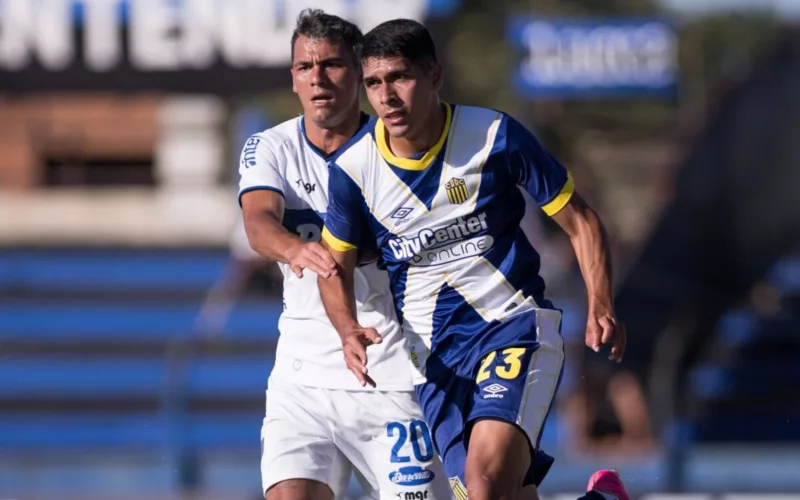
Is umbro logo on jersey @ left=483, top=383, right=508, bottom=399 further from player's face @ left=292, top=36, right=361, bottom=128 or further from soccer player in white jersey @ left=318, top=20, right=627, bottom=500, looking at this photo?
player's face @ left=292, top=36, right=361, bottom=128

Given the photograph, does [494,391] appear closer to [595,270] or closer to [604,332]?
[604,332]

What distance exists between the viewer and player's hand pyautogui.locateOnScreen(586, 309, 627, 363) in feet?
14.6

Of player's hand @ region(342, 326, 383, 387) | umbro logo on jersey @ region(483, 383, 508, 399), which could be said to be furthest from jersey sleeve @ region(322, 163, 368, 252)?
umbro logo on jersey @ region(483, 383, 508, 399)

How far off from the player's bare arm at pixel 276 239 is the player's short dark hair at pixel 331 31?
591mm

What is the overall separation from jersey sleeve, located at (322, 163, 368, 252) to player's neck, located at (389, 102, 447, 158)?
0.19 metres

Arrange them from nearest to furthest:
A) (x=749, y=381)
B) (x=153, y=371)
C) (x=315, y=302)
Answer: (x=315, y=302), (x=749, y=381), (x=153, y=371)

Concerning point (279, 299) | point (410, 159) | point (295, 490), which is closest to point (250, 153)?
point (410, 159)

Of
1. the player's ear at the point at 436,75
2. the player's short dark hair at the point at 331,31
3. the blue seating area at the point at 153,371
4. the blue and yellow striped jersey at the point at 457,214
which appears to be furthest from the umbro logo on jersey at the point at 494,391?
the blue seating area at the point at 153,371

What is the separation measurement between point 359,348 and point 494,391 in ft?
1.54

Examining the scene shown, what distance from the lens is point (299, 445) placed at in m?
4.84

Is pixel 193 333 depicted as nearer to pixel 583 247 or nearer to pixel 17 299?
pixel 17 299

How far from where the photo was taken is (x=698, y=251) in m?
12.4

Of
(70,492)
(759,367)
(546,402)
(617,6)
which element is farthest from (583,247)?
(617,6)

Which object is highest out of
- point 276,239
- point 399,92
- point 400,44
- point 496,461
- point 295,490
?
point 400,44
